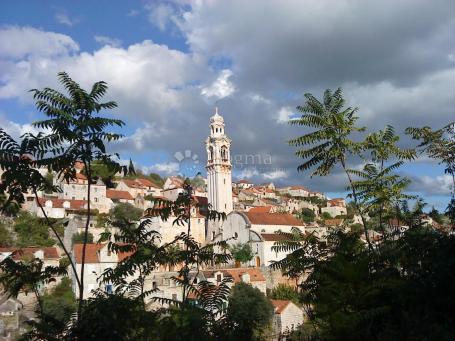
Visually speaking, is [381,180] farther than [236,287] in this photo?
No

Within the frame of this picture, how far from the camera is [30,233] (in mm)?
66562

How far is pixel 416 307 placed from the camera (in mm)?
9766

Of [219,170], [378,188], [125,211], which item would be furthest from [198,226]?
[378,188]

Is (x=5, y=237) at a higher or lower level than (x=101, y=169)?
higher

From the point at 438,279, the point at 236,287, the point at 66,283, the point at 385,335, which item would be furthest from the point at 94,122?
the point at 66,283

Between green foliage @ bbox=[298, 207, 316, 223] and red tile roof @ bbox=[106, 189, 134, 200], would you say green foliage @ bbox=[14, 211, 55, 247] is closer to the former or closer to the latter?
red tile roof @ bbox=[106, 189, 134, 200]

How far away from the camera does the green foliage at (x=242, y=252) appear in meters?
62.4

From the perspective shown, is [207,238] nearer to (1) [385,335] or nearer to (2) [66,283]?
(2) [66,283]

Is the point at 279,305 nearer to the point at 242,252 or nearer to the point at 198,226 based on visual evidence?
the point at 242,252

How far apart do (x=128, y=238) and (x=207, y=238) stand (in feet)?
220

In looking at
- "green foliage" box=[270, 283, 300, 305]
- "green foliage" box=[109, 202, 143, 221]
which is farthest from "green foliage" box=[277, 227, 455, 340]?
"green foliage" box=[109, 202, 143, 221]

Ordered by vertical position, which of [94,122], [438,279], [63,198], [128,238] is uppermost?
[63,198]

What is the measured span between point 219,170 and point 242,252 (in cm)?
2272

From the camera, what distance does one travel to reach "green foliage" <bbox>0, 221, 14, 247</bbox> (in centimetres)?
6294
